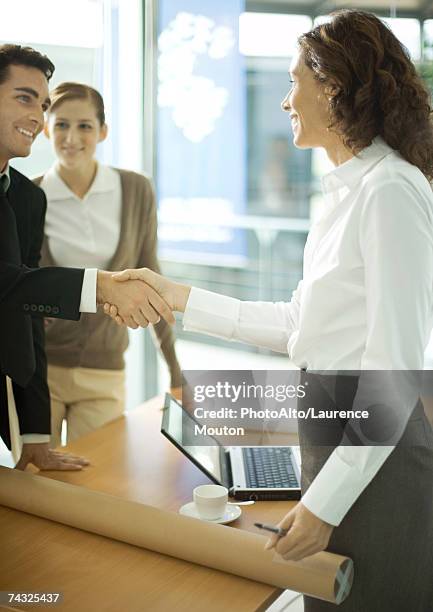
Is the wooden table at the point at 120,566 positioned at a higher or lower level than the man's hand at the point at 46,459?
lower

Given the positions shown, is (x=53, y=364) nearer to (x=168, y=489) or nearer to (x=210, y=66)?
(x=168, y=489)

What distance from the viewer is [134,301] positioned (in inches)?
73.5

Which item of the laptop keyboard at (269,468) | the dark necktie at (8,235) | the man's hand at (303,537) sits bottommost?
the laptop keyboard at (269,468)

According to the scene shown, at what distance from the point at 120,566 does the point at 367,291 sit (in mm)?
691

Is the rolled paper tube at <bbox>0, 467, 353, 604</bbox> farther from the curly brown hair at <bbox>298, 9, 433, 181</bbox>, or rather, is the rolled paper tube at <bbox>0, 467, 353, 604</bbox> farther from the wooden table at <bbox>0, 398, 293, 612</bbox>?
the curly brown hair at <bbox>298, 9, 433, 181</bbox>

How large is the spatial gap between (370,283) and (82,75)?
2520 millimetres

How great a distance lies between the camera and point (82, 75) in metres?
3.34

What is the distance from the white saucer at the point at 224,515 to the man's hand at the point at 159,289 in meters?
0.50

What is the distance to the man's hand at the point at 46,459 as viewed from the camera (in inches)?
72.4

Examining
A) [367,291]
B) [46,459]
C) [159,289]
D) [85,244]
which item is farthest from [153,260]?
[367,291]

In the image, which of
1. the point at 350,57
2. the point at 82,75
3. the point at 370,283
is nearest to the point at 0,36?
the point at 82,75

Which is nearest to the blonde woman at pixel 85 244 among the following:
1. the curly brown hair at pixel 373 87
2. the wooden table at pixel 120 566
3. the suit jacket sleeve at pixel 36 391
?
the suit jacket sleeve at pixel 36 391

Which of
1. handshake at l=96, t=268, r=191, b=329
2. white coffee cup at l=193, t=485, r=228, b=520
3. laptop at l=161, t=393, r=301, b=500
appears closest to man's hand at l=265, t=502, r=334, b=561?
white coffee cup at l=193, t=485, r=228, b=520

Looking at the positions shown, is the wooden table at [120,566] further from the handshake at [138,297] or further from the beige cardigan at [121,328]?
the beige cardigan at [121,328]
